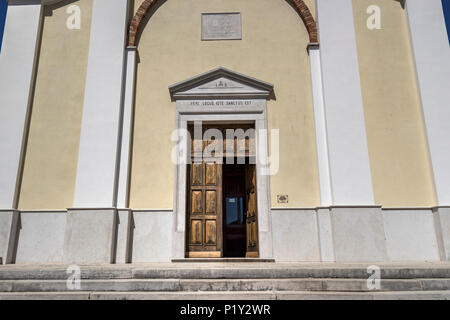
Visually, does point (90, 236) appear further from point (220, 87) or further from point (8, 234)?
point (220, 87)

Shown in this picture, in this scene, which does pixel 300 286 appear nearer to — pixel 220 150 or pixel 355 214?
pixel 355 214

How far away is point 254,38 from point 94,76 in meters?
4.01

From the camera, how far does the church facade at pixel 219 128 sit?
743 cm

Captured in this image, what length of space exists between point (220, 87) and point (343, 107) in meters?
2.89

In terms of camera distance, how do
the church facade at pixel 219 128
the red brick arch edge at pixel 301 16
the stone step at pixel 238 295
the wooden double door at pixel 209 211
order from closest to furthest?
1. the stone step at pixel 238 295
2. the church facade at pixel 219 128
3. the wooden double door at pixel 209 211
4. the red brick arch edge at pixel 301 16

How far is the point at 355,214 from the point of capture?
728 centimetres

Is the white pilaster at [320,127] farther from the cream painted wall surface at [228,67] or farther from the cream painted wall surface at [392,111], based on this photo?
the cream painted wall surface at [392,111]

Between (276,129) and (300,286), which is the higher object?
(276,129)

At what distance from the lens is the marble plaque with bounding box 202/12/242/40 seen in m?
8.76

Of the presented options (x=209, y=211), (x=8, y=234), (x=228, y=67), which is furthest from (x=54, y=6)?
(x=209, y=211)

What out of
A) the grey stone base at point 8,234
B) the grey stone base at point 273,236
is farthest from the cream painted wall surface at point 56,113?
the grey stone base at point 273,236

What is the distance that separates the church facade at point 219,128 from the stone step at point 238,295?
2.83m
